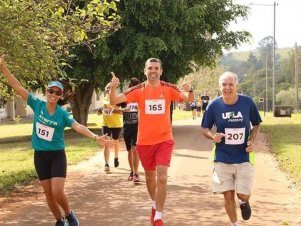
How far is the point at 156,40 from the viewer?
22.3 meters

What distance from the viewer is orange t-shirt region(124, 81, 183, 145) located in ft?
23.2

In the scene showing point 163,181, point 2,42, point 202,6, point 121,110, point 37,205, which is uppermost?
point 202,6

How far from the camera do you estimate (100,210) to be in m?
8.20

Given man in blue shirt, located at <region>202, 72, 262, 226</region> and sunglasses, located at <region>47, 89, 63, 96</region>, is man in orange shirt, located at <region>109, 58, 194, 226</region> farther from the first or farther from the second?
man in blue shirt, located at <region>202, 72, 262, 226</region>

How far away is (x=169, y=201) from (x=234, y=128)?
3.00m

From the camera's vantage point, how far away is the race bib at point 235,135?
6.17 meters

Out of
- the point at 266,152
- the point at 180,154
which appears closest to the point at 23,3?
the point at 180,154

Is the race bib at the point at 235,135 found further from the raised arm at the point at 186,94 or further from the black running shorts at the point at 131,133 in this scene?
the black running shorts at the point at 131,133

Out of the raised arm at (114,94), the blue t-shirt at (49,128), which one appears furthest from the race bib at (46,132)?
the raised arm at (114,94)

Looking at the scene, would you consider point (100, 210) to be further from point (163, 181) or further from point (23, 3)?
point (23, 3)

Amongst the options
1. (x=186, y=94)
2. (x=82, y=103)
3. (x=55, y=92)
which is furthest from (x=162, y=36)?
(x=55, y=92)

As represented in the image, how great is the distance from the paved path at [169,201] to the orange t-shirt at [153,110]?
1.26 metres

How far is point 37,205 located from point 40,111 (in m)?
2.83

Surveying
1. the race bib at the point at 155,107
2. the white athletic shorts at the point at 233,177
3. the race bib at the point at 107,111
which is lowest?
the white athletic shorts at the point at 233,177
